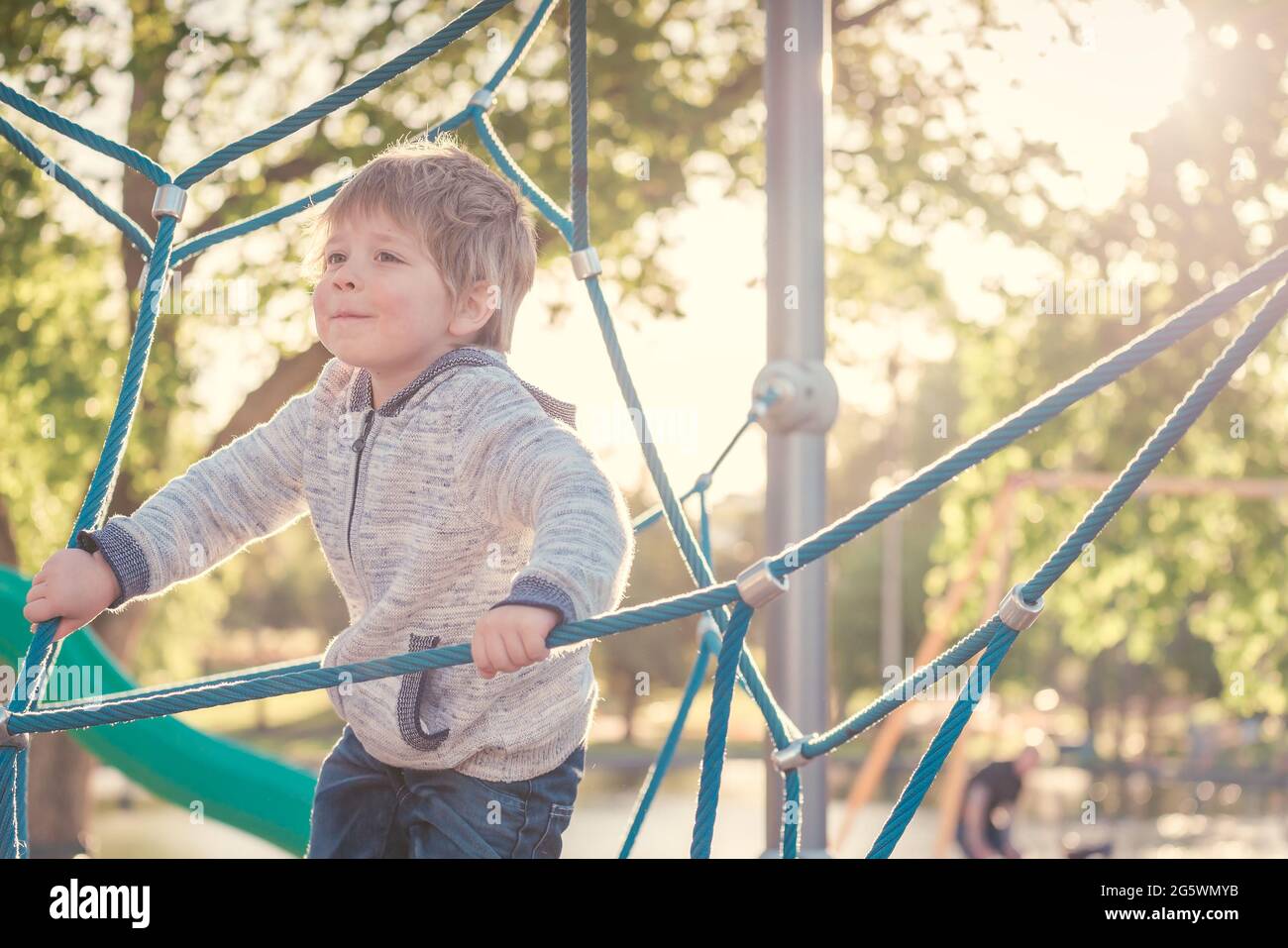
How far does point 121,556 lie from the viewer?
1.64 m

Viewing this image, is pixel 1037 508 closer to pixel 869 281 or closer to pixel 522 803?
pixel 869 281

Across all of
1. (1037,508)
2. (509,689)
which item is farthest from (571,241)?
(1037,508)

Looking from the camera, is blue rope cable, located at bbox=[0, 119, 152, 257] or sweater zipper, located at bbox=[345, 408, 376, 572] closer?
sweater zipper, located at bbox=[345, 408, 376, 572]

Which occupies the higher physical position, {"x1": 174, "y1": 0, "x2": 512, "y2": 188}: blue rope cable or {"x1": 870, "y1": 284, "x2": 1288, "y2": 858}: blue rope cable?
{"x1": 174, "y1": 0, "x2": 512, "y2": 188}: blue rope cable

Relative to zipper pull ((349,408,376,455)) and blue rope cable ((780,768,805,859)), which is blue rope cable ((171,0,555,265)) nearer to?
zipper pull ((349,408,376,455))

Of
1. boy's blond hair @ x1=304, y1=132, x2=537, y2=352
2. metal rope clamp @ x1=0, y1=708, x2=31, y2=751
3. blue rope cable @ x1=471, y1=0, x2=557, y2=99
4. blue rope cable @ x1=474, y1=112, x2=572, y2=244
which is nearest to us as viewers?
metal rope clamp @ x1=0, y1=708, x2=31, y2=751

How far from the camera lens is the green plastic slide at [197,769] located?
2.70 meters

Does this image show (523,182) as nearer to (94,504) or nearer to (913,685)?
(94,504)

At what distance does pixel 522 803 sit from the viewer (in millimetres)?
A: 1581

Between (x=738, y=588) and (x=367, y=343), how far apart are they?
1.75 feet

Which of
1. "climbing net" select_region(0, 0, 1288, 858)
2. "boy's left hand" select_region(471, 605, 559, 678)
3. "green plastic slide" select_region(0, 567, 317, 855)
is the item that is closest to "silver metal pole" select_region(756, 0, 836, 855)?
"climbing net" select_region(0, 0, 1288, 858)

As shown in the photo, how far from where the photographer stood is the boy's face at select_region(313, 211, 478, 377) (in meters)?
1.58

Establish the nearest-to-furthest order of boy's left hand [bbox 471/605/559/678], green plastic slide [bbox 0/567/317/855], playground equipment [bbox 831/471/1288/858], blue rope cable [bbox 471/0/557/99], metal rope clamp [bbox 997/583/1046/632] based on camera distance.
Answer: boy's left hand [bbox 471/605/559/678] < metal rope clamp [bbox 997/583/1046/632] < blue rope cable [bbox 471/0/557/99] < green plastic slide [bbox 0/567/317/855] < playground equipment [bbox 831/471/1288/858]

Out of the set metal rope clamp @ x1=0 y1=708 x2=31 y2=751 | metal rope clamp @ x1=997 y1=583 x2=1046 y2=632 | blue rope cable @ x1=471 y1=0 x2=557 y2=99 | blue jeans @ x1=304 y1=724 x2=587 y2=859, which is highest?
blue rope cable @ x1=471 y1=0 x2=557 y2=99
